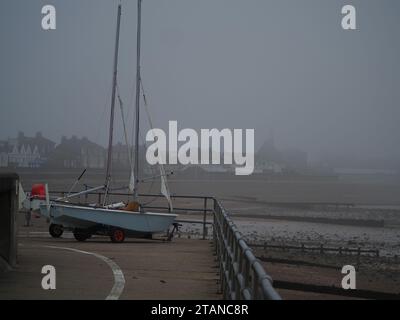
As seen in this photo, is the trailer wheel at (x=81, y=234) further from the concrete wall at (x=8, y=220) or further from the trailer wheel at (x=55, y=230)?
the concrete wall at (x=8, y=220)

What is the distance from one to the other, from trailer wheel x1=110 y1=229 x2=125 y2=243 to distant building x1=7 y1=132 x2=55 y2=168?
3510 centimetres

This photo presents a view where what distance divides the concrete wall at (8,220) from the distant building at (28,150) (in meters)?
40.5

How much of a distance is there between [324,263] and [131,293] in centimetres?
1910

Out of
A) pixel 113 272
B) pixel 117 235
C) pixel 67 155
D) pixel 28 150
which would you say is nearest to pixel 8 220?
pixel 113 272

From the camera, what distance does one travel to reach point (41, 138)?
6669cm

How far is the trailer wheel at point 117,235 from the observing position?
55.6ft

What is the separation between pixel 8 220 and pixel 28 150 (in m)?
47.0

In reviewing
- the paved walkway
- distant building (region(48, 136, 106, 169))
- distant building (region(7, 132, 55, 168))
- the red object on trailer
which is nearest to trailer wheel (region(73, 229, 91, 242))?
the paved walkway

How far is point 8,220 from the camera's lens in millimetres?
10922

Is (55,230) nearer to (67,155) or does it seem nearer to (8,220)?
(8,220)

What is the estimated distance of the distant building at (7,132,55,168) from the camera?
5256 cm

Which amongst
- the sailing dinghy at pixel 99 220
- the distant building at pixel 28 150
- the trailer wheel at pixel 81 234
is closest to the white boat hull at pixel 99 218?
the sailing dinghy at pixel 99 220

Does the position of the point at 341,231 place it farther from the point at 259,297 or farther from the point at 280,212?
the point at 259,297
